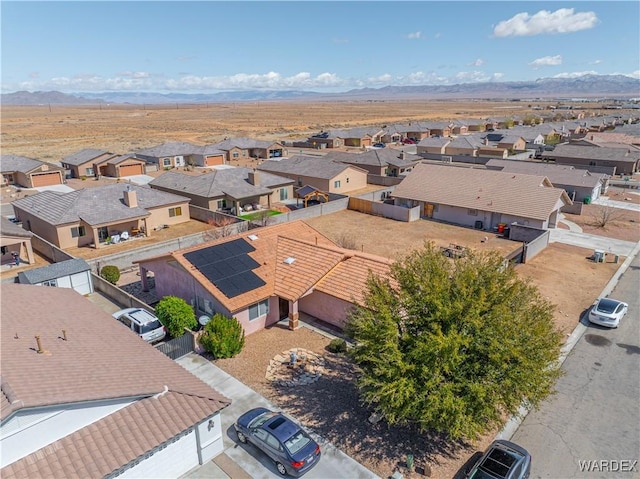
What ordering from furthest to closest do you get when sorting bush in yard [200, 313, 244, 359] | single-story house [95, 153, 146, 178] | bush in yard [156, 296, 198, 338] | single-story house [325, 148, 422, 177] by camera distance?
single-story house [95, 153, 146, 178], single-story house [325, 148, 422, 177], bush in yard [156, 296, 198, 338], bush in yard [200, 313, 244, 359]

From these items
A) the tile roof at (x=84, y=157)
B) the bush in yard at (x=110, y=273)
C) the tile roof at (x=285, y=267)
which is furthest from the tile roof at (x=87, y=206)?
the tile roof at (x=84, y=157)

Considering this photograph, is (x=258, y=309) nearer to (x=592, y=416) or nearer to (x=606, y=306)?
(x=592, y=416)

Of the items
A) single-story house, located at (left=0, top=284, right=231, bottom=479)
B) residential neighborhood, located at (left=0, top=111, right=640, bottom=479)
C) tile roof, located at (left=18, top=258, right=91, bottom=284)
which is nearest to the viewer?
single-story house, located at (left=0, top=284, right=231, bottom=479)

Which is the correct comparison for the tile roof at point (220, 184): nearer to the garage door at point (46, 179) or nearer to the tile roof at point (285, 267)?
the garage door at point (46, 179)

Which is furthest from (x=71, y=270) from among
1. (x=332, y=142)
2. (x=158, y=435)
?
(x=332, y=142)

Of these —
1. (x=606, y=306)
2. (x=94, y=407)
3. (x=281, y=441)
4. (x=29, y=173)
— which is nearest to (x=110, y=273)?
(x=94, y=407)

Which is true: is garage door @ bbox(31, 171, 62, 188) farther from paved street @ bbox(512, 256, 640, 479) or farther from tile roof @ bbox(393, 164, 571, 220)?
paved street @ bbox(512, 256, 640, 479)

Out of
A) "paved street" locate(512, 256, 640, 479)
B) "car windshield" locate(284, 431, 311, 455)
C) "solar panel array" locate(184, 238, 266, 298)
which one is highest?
"solar panel array" locate(184, 238, 266, 298)

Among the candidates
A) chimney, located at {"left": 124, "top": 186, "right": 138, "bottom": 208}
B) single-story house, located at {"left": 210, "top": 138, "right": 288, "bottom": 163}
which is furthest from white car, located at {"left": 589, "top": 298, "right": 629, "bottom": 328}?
single-story house, located at {"left": 210, "top": 138, "right": 288, "bottom": 163}

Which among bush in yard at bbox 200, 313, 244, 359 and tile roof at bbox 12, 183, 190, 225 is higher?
tile roof at bbox 12, 183, 190, 225

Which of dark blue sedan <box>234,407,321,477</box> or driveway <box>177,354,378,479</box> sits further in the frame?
driveway <box>177,354,378,479</box>
